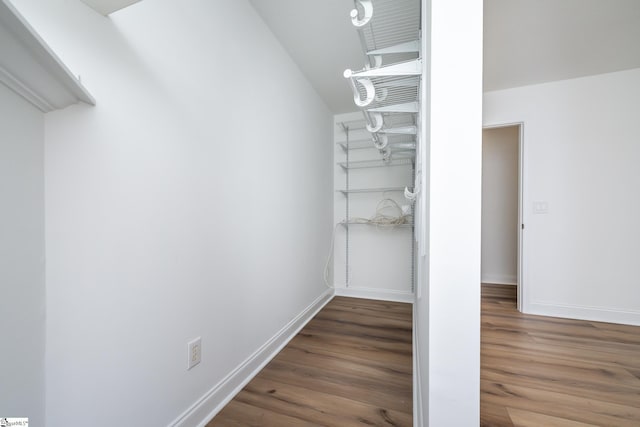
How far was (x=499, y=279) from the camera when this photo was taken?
12.0 ft

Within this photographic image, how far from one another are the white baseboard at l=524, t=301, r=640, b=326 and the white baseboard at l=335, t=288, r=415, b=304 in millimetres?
1184

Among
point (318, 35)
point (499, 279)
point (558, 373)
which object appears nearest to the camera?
point (558, 373)

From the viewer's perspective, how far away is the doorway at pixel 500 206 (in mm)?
3596

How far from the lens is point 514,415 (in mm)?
1186

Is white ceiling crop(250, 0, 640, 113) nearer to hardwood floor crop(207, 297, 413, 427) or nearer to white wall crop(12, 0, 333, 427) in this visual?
white wall crop(12, 0, 333, 427)

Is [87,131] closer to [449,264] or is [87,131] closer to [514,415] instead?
[449,264]

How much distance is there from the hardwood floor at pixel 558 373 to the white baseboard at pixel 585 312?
3.2 inches

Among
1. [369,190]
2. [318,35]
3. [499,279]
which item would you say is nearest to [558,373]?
[369,190]

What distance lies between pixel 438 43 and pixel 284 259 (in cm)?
165

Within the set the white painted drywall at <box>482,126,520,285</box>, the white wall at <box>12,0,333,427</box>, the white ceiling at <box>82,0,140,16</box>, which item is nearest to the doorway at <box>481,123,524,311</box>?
the white painted drywall at <box>482,126,520,285</box>

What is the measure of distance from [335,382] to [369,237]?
184 centimetres

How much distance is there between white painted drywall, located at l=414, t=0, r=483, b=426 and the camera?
652mm

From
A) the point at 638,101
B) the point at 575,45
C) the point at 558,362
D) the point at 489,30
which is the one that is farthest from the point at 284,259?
the point at 638,101

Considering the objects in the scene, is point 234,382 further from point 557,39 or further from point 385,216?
point 557,39
